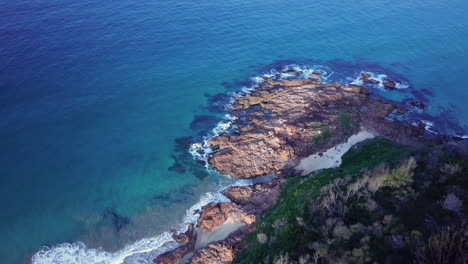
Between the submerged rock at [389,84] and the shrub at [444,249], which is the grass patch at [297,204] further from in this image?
the submerged rock at [389,84]

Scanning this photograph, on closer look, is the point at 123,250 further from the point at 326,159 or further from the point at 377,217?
the point at 326,159

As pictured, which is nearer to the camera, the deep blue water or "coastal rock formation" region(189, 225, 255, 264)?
"coastal rock formation" region(189, 225, 255, 264)

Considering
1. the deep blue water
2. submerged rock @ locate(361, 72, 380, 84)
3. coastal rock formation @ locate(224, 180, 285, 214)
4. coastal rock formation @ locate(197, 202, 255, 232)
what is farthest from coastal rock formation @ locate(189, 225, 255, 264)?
submerged rock @ locate(361, 72, 380, 84)

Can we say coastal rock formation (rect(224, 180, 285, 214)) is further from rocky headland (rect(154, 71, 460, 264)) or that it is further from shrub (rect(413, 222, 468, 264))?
shrub (rect(413, 222, 468, 264))

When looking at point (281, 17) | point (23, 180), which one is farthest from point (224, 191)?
point (281, 17)

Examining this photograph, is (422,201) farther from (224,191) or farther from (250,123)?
(250,123)

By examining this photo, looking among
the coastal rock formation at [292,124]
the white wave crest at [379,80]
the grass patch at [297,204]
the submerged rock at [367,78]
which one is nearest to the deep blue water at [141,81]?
the white wave crest at [379,80]
